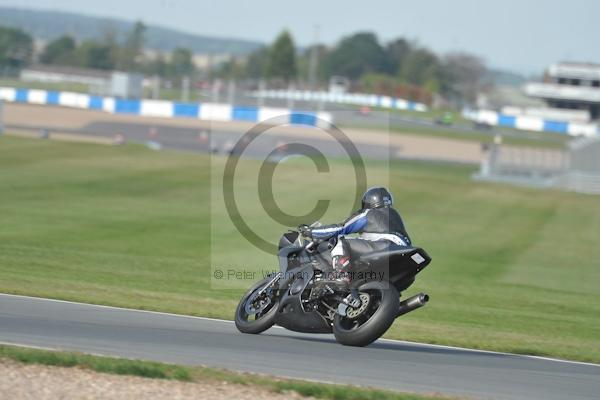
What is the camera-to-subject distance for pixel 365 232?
9961mm

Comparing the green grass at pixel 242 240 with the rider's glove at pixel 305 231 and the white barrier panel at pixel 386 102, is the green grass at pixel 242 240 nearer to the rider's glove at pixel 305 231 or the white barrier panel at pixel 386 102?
the rider's glove at pixel 305 231

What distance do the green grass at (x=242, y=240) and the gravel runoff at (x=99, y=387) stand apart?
4459 mm

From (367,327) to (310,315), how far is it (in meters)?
0.87

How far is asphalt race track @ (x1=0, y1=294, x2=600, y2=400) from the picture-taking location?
855cm

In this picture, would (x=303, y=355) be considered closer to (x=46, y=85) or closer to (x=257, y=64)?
(x=46, y=85)

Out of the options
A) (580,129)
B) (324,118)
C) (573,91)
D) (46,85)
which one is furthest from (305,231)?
(573,91)

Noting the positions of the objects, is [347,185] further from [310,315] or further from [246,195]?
[310,315]

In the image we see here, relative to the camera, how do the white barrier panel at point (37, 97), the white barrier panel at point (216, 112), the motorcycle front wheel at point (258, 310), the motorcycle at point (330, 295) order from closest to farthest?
1. the motorcycle at point (330, 295)
2. the motorcycle front wheel at point (258, 310)
3. the white barrier panel at point (216, 112)
4. the white barrier panel at point (37, 97)

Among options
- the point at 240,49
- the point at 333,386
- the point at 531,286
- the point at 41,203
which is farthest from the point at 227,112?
the point at 240,49

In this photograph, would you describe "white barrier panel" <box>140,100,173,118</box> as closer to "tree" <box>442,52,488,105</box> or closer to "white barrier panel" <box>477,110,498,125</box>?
"white barrier panel" <box>477,110,498,125</box>

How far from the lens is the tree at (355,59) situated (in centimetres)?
15025

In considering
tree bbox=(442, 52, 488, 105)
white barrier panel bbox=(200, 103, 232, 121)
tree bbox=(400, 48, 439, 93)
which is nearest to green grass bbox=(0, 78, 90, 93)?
white barrier panel bbox=(200, 103, 232, 121)

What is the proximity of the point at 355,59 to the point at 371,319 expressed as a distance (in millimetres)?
143797

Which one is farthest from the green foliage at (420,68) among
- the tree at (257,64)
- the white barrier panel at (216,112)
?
the white barrier panel at (216,112)
